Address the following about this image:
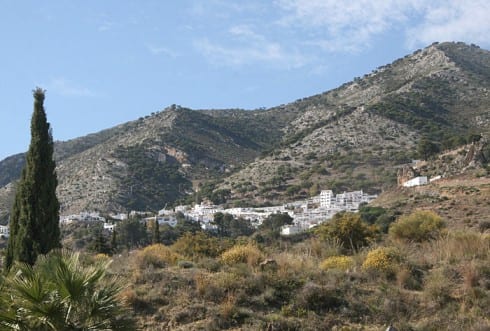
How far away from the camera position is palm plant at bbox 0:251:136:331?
7.69 meters

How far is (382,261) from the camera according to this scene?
563 inches

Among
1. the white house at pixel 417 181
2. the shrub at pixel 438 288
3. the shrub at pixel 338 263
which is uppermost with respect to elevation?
the white house at pixel 417 181

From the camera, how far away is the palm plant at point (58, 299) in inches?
303

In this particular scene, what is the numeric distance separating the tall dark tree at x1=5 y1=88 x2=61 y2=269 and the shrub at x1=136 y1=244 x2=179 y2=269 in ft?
9.32

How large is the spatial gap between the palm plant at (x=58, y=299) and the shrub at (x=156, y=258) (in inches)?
261

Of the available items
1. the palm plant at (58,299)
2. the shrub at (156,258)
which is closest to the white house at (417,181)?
the shrub at (156,258)

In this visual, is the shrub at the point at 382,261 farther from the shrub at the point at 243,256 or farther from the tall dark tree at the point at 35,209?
the tall dark tree at the point at 35,209

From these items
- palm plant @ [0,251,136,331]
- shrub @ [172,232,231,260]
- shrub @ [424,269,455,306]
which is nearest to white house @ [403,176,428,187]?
shrub @ [172,232,231,260]

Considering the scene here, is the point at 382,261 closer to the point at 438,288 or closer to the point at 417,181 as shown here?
the point at 438,288

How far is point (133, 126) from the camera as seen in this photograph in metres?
135

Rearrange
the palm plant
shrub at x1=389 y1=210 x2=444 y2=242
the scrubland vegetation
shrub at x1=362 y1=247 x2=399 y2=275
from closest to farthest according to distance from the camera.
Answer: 1. the palm plant
2. the scrubland vegetation
3. shrub at x1=362 y1=247 x2=399 y2=275
4. shrub at x1=389 y1=210 x2=444 y2=242

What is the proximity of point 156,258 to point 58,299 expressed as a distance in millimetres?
7646

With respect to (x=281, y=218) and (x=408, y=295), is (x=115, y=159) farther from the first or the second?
(x=408, y=295)

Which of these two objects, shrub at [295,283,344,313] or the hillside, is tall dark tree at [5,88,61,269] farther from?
the hillside
